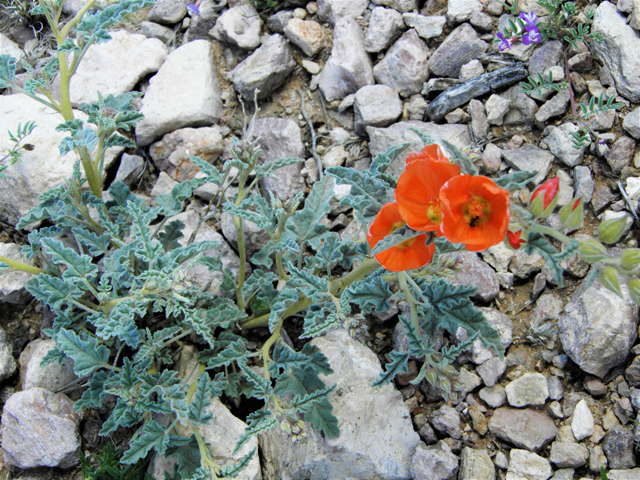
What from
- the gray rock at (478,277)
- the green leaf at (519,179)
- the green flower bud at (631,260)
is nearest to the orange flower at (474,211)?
the green leaf at (519,179)

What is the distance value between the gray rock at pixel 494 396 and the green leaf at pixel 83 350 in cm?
224

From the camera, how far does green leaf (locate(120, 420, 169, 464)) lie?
256 cm

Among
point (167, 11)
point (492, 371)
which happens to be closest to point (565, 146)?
point (492, 371)

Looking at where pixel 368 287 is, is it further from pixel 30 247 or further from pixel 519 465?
pixel 30 247

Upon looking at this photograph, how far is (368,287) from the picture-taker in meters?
2.58

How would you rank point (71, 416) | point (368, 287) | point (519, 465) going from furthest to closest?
point (71, 416), point (519, 465), point (368, 287)

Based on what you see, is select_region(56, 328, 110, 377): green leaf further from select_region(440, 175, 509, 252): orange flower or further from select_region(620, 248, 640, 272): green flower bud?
select_region(620, 248, 640, 272): green flower bud

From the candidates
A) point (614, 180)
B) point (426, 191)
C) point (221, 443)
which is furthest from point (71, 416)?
point (614, 180)

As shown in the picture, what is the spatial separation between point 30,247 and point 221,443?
171 cm

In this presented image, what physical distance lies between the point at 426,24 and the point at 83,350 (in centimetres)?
349

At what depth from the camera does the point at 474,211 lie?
72.6 inches

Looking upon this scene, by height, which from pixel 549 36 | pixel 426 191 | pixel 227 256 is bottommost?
pixel 227 256

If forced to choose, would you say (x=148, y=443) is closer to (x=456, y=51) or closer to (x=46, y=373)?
(x=46, y=373)

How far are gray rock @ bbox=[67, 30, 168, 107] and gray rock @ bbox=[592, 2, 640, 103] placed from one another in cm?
354
